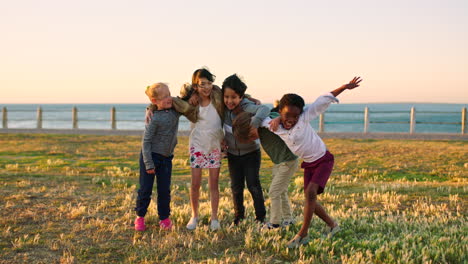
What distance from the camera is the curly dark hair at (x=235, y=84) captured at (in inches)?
216

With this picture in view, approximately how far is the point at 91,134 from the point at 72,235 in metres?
22.3

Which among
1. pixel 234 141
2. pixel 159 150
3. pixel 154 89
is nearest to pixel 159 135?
pixel 159 150

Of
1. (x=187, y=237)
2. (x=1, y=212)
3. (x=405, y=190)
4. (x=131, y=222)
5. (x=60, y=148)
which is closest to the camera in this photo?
(x=187, y=237)

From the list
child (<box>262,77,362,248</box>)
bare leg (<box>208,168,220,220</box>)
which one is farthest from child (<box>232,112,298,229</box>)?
bare leg (<box>208,168,220,220</box>)

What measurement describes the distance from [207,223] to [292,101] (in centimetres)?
220

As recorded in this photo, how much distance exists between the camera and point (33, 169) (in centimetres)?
1231

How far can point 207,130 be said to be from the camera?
581 centimetres

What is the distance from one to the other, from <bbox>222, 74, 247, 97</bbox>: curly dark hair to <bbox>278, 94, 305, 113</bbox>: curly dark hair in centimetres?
63

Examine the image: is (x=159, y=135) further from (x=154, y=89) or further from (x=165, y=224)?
(x=165, y=224)

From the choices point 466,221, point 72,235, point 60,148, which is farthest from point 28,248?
point 60,148

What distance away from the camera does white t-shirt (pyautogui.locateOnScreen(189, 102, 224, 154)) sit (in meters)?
5.79

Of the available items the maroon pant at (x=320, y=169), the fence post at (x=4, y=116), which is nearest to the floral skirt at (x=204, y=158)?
the maroon pant at (x=320, y=169)

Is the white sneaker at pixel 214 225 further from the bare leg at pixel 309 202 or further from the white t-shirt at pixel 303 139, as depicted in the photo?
the white t-shirt at pixel 303 139

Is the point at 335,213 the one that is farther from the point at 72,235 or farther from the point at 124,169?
the point at 124,169
